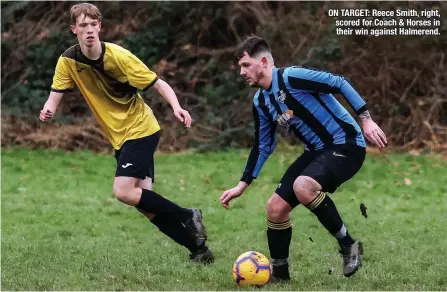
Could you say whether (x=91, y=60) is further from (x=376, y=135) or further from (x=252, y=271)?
(x=376, y=135)

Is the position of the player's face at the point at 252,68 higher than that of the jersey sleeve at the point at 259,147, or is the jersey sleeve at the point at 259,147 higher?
the player's face at the point at 252,68

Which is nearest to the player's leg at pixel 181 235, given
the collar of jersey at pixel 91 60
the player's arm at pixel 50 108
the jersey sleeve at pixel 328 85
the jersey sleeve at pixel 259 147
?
the jersey sleeve at pixel 259 147

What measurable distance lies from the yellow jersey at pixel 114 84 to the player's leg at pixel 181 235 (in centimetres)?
44

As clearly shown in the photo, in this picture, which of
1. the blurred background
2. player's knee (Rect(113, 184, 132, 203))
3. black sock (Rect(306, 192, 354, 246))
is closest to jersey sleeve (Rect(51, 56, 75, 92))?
player's knee (Rect(113, 184, 132, 203))

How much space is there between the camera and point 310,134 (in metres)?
5.13

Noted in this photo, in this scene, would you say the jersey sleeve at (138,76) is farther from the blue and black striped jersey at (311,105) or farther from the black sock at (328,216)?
the black sock at (328,216)

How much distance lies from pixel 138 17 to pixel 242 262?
37.0 feet

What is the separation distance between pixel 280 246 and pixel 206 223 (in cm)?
268

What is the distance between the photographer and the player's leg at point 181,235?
5750mm

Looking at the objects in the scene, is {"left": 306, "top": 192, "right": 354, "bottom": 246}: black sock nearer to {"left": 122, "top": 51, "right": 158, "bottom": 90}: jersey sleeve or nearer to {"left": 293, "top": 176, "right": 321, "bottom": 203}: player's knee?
{"left": 293, "top": 176, "right": 321, "bottom": 203}: player's knee

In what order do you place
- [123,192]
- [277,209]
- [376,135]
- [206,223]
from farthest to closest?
1. [206,223]
2. [123,192]
3. [277,209]
4. [376,135]

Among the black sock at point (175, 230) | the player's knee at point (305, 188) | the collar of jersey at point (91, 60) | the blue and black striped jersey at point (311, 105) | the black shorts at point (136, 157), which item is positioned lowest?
the black sock at point (175, 230)

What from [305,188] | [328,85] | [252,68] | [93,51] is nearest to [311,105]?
[328,85]

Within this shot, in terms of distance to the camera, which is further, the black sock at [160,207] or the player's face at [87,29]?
the black sock at [160,207]
